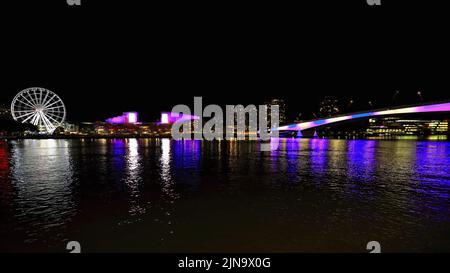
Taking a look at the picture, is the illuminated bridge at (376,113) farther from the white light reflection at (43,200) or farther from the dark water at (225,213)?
the white light reflection at (43,200)

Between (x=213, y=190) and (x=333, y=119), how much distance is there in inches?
3543

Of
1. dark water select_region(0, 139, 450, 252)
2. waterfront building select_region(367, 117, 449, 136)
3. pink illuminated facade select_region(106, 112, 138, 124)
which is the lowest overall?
dark water select_region(0, 139, 450, 252)

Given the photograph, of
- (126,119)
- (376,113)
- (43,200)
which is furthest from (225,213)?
(126,119)

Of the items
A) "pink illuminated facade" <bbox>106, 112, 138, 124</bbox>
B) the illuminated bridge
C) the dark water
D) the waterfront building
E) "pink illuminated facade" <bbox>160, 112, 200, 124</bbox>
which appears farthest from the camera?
"pink illuminated facade" <bbox>106, 112, 138, 124</bbox>

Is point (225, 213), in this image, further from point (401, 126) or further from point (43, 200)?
point (401, 126)

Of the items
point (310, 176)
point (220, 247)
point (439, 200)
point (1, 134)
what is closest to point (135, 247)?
point (220, 247)

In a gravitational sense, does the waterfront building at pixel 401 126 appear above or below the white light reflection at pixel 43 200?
above

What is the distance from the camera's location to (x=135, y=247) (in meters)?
8.71

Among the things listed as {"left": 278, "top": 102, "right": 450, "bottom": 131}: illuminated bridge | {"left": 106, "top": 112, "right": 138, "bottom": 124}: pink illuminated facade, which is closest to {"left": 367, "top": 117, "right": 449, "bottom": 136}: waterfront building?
{"left": 278, "top": 102, "right": 450, "bottom": 131}: illuminated bridge

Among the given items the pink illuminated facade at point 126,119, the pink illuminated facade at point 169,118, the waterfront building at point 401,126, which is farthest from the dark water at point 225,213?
the pink illuminated facade at point 126,119

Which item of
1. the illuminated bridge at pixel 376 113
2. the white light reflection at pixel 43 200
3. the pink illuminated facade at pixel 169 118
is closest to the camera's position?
the white light reflection at pixel 43 200

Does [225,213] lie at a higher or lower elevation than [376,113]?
lower

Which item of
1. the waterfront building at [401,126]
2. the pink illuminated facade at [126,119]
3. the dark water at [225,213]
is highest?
the pink illuminated facade at [126,119]

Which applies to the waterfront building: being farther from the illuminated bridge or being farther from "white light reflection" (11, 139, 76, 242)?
"white light reflection" (11, 139, 76, 242)
